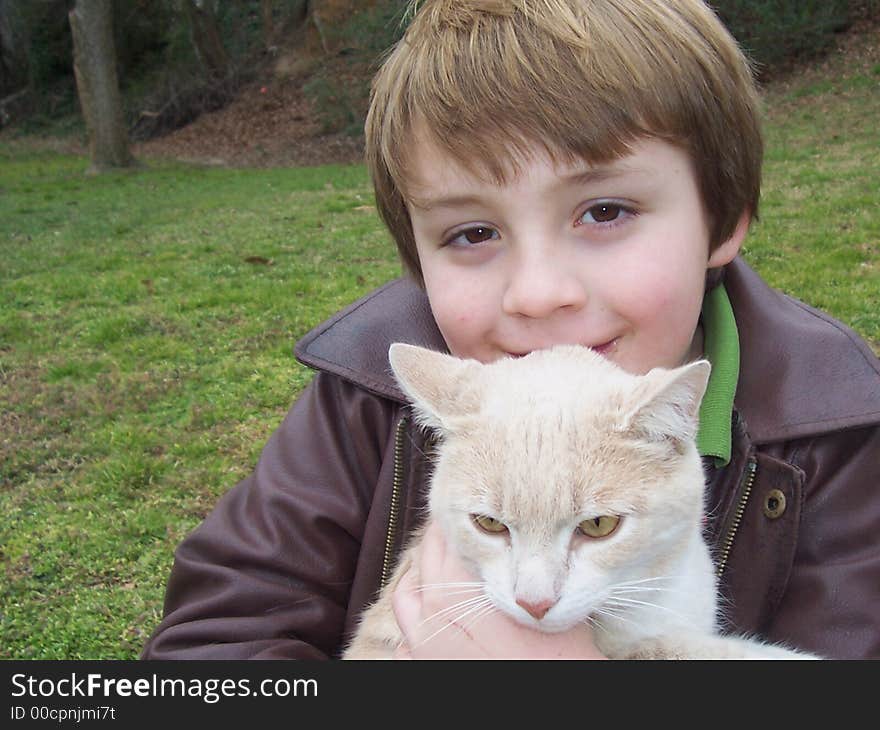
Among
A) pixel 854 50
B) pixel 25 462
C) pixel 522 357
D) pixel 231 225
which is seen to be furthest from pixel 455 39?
pixel 854 50

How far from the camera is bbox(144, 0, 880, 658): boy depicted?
2.06 m

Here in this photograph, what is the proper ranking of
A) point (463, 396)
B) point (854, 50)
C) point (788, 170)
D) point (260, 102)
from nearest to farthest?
point (463, 396), point (788, 170), point (854, 50), point (260, 102)

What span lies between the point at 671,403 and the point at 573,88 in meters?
0.83

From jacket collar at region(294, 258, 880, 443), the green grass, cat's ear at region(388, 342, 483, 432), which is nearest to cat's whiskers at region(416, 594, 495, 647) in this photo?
cat's ear at region(388, 342, 483, 432)

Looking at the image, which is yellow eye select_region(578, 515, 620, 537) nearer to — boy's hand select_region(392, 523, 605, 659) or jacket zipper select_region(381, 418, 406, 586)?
boy's hand select_region(392, 523, 605, 659)

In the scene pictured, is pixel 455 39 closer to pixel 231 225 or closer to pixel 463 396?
pixel 463 396

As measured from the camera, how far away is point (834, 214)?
8.98 meters

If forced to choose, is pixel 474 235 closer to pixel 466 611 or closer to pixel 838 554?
pixel 466 611

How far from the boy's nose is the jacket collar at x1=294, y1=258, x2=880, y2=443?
52cm

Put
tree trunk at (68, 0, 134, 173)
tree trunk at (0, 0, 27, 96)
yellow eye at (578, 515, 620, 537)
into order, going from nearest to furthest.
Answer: yellow eye at (578, 515, 620, 537) → tree trunk at (68, 0, 134, 173) → tree trunk at (0, 0, 27, 96)

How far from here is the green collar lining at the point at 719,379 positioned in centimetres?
220

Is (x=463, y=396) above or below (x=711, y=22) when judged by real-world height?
below

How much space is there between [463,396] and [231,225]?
435 inches

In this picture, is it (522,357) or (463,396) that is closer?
(463,396)
